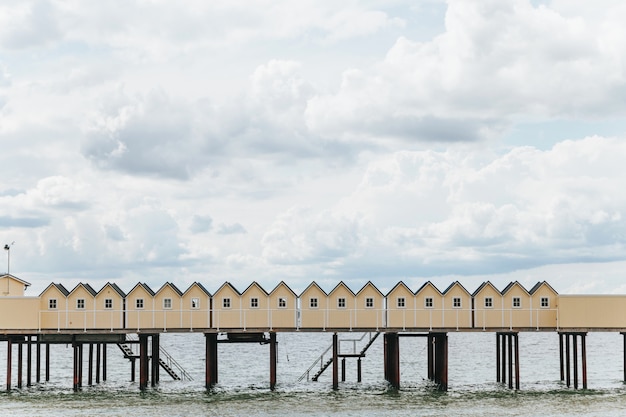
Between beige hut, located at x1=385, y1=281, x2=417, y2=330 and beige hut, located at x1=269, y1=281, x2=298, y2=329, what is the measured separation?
253 inches

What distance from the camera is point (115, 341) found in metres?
69.1

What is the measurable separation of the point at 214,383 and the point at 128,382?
834 centimetres

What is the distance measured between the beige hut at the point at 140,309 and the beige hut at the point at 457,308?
20090mm

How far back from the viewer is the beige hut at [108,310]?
6831 cm

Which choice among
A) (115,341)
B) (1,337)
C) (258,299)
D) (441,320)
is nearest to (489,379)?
(441,320)

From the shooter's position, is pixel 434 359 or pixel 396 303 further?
pixel 434 359

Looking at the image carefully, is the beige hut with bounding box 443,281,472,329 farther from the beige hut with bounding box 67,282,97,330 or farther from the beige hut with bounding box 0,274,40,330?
the beige hut with bounding box 0,274,40,330

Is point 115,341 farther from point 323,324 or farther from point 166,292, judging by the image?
point 323,324

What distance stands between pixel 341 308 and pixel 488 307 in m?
10.1

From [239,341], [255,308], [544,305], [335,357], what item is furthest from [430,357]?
[255,308]

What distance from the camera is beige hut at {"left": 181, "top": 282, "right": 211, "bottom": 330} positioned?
68.2 metres

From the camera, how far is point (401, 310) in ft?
224

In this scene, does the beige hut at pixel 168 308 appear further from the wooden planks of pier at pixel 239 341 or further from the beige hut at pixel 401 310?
the beige hut at pixel 401 310

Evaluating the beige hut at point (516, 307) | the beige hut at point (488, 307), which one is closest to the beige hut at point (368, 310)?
the beige hut at point (488, 307)
